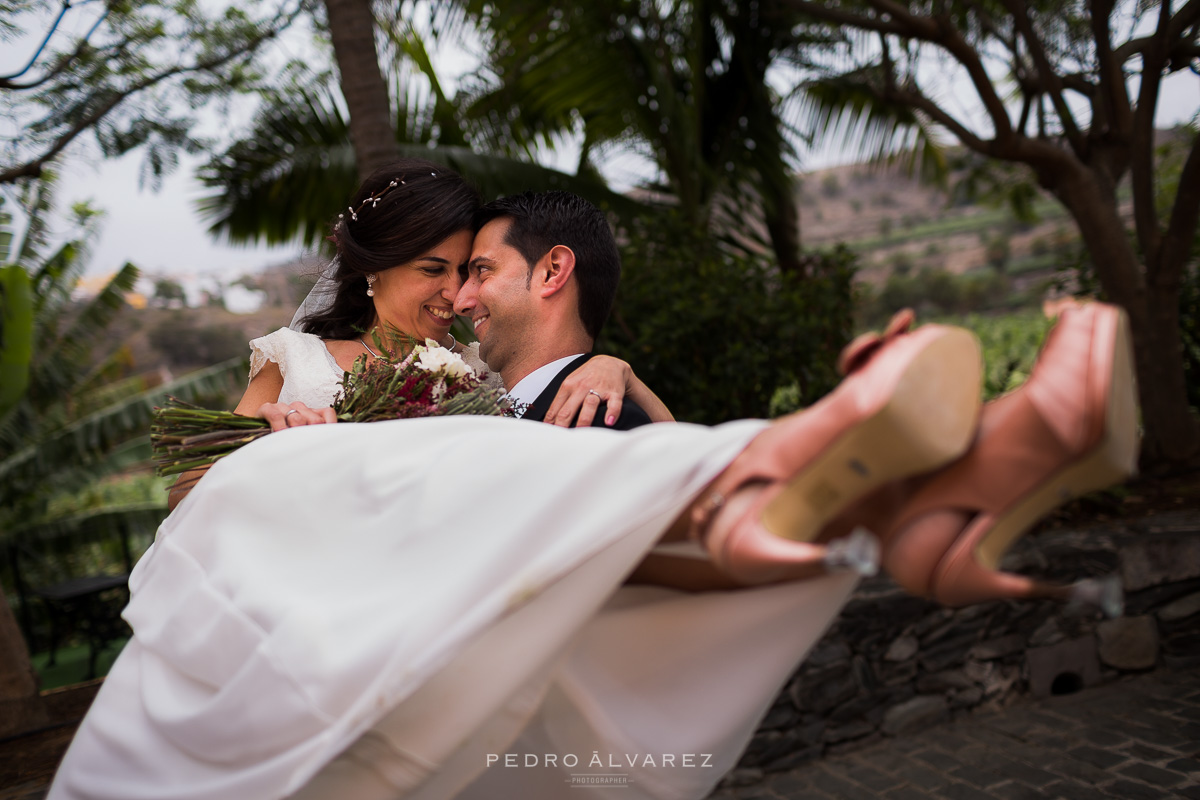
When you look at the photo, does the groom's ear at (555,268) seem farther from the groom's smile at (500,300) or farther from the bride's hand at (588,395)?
the bride's hand at (588,395)

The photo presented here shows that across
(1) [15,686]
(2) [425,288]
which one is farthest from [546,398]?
(1) [15,686]

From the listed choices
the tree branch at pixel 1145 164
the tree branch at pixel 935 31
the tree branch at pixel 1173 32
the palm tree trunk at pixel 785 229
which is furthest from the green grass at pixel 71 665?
the tree branch at pixel 1173 32

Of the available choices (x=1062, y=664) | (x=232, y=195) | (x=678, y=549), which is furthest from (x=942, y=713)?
(x=232, y=195)

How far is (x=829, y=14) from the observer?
5742 mm

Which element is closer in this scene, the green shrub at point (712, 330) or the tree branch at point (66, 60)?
the tree branch at point (66, 60)

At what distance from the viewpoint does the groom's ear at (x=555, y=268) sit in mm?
2916

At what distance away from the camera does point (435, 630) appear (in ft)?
4.94

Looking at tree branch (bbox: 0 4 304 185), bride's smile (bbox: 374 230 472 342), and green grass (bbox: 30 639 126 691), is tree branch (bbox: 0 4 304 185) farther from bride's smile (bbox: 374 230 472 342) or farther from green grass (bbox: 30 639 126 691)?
green grass (bbox: 30 639 126 691)

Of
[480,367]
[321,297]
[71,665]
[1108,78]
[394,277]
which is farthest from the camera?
[71,665]

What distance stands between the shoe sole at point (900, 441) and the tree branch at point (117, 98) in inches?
202

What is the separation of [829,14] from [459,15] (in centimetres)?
323

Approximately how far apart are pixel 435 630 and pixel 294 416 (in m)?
1.00

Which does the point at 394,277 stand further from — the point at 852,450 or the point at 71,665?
the point at 71,665

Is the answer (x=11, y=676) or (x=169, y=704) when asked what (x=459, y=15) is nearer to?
(x=11, y=676)
